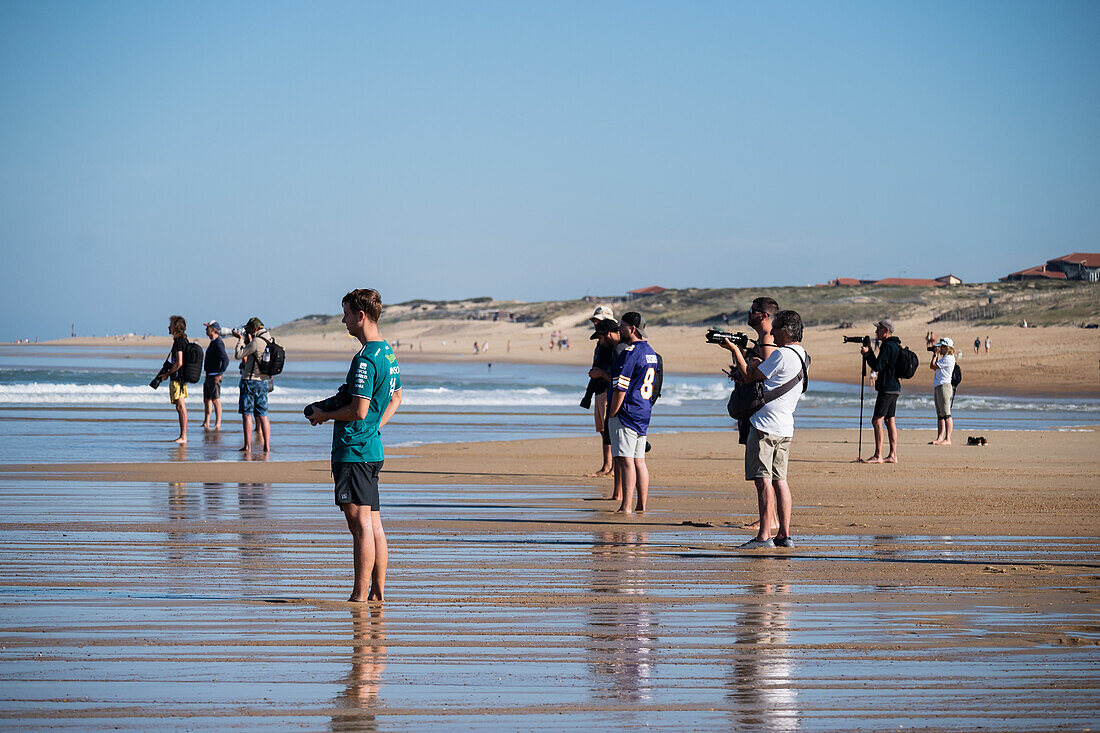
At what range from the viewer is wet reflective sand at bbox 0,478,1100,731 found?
13.3ft

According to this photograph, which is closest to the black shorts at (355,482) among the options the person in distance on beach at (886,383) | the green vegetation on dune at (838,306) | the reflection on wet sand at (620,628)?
the reflection on wet sand at (620,628)

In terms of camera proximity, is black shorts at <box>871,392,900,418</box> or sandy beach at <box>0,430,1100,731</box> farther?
black shorts at <box>871,392,900,418</box>

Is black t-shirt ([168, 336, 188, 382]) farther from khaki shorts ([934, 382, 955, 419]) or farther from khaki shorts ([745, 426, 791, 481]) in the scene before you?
khaki shorts ([934, 382, 955, 419])

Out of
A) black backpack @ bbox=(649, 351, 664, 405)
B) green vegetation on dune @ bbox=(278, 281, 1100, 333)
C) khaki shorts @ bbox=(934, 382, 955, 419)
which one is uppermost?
green vegetation on dune @ bbox=(278, 281, 1100, 333)

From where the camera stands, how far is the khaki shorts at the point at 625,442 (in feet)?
31.1

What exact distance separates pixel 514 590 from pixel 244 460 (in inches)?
329

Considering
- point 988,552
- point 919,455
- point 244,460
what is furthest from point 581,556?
point 919,455

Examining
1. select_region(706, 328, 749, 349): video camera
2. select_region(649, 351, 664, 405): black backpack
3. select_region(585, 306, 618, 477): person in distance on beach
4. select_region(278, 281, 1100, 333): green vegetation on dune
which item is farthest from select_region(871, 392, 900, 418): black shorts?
select_region(278, 281, 1100, 333): green vegetation on dune

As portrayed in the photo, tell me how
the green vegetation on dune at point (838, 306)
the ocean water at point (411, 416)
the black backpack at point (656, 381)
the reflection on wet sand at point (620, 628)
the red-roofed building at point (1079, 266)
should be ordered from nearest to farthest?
the reflection on wet sand at point (620, 628) → the black backpack at point (656, 381) → the ocean water at point (411, 416) → the green vegetation on dune at point (838, 306) → the red-roofed building at point (1079, 266)

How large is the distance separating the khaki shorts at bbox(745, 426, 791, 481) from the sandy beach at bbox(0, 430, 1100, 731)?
2.00 feet

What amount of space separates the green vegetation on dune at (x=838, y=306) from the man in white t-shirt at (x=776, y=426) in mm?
62158

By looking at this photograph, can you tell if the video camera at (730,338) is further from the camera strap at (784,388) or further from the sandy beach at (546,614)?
the sandy beach at (546,614)

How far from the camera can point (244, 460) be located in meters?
13.7

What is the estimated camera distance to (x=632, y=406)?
9.53 m
